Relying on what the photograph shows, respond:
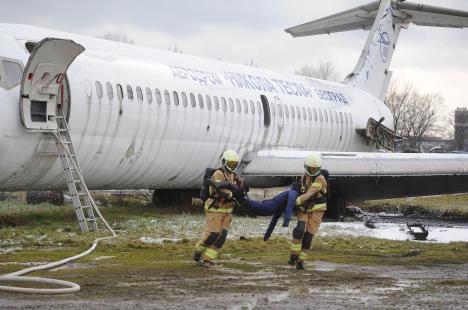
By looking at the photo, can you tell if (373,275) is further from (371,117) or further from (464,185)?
(371,117)

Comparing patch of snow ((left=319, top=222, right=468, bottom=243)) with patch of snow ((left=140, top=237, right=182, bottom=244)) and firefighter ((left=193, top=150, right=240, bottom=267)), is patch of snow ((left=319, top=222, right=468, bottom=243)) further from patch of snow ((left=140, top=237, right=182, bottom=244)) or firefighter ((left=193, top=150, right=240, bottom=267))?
firefighter ((left=193, top=150, right=240, bottom=267))

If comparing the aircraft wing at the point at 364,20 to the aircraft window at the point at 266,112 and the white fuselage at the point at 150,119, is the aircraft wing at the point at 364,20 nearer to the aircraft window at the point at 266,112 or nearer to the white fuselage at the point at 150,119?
the white fuselage at the point at 150,119

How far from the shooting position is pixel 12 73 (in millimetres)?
15688

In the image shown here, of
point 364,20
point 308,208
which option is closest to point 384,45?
point 364,20

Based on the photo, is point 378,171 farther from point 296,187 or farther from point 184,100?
point 296,187

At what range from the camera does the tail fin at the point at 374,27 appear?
101 ft

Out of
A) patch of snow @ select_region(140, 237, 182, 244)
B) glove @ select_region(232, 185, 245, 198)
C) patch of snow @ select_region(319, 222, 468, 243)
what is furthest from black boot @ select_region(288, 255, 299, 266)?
patch of snow @ select_region(319, 222, 468, 243)

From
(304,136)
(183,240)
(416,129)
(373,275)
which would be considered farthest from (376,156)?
(416,129)

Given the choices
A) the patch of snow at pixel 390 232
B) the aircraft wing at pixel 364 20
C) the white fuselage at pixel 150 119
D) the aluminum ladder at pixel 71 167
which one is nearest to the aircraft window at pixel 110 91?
the white fuselage at pixel 150 119

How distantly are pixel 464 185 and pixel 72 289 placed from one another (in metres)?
18.9

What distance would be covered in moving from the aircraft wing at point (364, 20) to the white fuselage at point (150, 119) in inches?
187

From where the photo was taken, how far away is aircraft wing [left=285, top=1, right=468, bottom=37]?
29.5m

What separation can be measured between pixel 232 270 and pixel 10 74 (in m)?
6.17

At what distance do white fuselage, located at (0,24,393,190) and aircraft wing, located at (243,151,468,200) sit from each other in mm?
789
